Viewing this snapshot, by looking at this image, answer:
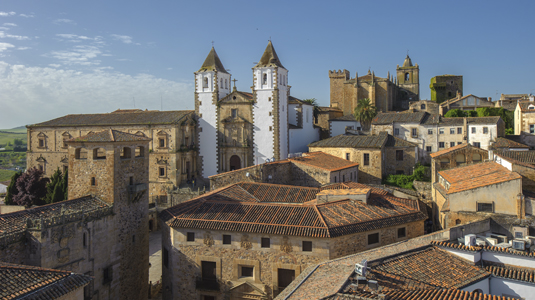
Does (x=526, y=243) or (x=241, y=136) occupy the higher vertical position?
(x=241, y=136)

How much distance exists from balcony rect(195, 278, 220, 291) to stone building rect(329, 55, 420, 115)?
153 ft

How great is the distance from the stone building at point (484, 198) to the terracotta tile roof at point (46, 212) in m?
18.6

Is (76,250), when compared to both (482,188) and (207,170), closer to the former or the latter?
(482,188)

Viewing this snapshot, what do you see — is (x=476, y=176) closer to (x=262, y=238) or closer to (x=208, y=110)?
(x=262, y=238)

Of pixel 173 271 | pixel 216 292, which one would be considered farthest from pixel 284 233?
pixel 173 271

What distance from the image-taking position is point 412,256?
16.9 metres

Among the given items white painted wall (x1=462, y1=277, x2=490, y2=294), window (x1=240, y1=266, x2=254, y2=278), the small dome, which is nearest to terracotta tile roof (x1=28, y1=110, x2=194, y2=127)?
window (x1=240, y1=266, x2=254, y2=278)

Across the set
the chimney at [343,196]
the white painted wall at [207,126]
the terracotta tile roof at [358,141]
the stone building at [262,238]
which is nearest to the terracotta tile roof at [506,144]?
the terracotta tile roof at [358,141]

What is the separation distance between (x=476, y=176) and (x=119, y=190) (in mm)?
20657

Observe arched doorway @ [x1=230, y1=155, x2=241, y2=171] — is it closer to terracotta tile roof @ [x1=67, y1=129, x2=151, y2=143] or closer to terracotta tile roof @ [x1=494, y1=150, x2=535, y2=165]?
terracotta tile roof @ [x1=67, y1=129, x2=151, y2=143]

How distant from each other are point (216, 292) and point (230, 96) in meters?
26.8

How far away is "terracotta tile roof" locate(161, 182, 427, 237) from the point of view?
802 inches

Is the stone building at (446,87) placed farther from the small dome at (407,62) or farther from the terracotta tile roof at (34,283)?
the terracotta tile roof at (34,283)

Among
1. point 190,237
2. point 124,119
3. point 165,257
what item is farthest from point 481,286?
point 124,119
